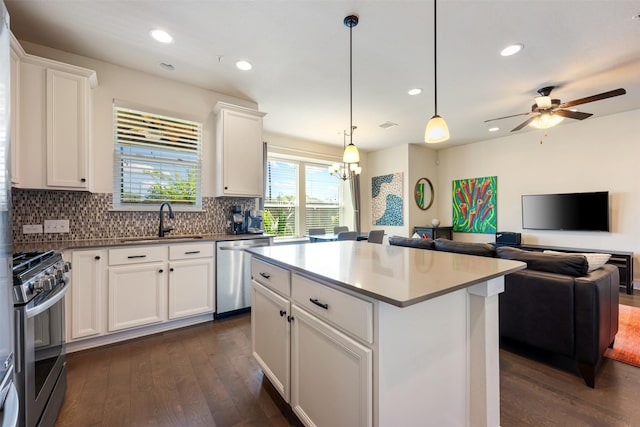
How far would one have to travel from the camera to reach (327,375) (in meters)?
1.26

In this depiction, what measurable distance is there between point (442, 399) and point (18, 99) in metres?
3.66

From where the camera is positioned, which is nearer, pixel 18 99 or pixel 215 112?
pixel 18 99

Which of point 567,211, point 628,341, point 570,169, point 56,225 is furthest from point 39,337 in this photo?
point 570,169

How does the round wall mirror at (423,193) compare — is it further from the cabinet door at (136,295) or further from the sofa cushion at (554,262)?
the cabinet door at (136,295)

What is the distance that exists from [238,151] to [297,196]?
2415mm

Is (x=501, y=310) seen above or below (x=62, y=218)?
below

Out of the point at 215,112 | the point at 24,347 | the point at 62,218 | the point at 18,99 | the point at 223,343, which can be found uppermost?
the point at 215,112

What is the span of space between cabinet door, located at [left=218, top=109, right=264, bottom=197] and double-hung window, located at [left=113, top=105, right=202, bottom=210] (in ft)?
1.24

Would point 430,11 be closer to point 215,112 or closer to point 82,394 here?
point 215,112

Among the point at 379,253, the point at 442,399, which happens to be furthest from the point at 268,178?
the point at 442,399

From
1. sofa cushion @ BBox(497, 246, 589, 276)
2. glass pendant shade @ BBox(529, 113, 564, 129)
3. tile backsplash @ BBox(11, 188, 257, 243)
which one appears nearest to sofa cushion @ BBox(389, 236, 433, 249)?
sofa cushion @ BBox(497, 246, 589, 276)

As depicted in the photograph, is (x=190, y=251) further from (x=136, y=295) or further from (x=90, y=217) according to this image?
(x=90, y=217)

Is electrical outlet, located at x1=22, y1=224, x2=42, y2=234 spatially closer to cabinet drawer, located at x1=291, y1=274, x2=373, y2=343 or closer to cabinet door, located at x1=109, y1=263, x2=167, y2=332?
cabinet door, located at x1=109, y1=263, x2=167, y2=332

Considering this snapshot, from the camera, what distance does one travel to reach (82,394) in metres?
1.83
